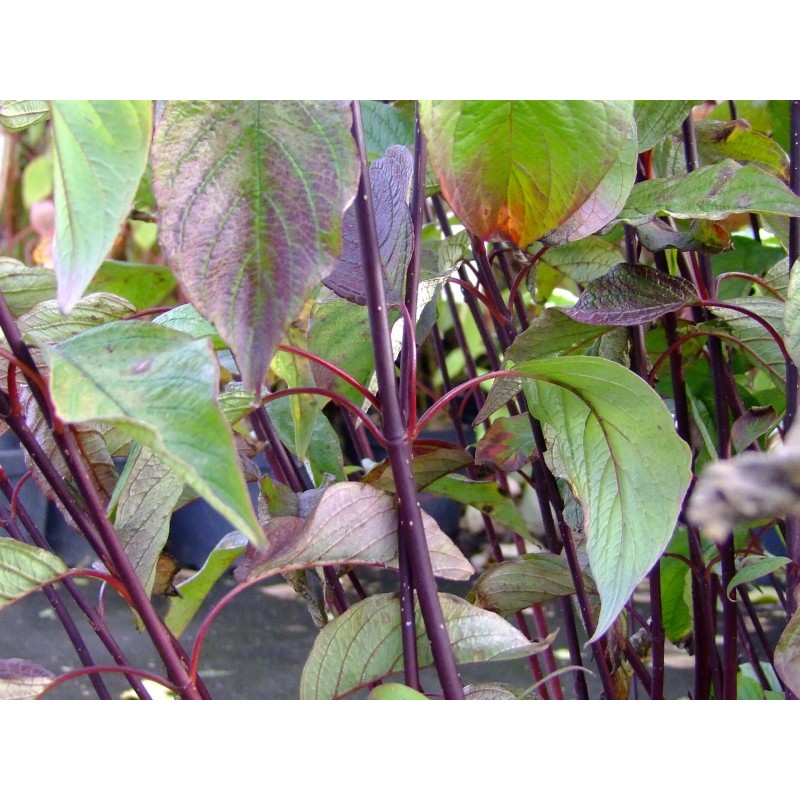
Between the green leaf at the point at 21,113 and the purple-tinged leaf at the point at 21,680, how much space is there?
233 millimetres

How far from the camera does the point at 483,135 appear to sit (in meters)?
0.27

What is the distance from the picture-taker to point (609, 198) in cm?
35

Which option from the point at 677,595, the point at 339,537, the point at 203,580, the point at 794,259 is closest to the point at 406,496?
the point at 339,537

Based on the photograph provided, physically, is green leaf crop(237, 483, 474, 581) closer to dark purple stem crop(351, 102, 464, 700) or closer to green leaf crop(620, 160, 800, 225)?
dark purple stem crop(351, 102, 464, 700)

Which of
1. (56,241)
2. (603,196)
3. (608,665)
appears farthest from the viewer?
(608,665)

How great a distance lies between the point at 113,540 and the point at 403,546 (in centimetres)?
11

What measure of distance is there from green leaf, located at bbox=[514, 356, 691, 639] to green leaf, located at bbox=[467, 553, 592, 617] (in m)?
0.11

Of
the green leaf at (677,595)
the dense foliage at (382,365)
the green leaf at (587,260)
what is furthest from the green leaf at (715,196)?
the green leaf at (677,595)

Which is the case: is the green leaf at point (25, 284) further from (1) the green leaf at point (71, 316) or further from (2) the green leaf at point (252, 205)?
(2) the green leaf at point (252, 205)

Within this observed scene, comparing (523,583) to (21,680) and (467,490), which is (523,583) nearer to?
(467,490)

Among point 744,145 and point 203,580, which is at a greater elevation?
point 744,145

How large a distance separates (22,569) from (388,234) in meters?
0.19
